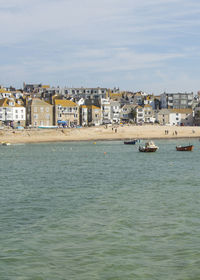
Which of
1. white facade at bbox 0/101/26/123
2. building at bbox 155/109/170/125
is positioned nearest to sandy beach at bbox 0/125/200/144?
white facade at bbox 0/101/26/123

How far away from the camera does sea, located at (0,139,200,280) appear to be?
16.4 meters

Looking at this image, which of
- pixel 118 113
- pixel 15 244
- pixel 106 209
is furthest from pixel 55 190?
pixel 118 113

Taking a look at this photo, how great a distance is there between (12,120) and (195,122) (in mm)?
73557

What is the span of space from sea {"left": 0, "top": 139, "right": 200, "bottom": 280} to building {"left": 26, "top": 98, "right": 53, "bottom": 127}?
111 m

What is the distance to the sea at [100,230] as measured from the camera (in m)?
16.4

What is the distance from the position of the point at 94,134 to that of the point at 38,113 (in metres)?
30.2

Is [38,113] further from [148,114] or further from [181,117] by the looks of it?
[181,117]

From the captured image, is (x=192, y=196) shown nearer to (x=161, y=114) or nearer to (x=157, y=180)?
(x=157, y=180)

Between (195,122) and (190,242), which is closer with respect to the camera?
(190,242)

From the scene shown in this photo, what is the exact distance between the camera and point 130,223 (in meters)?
22.5

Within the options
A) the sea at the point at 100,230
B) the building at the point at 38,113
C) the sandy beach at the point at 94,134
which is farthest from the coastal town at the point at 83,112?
the sea at the point at 100,230

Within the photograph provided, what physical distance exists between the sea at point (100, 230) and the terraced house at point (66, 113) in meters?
117

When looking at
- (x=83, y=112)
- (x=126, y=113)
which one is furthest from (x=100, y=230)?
(x=126, y=113)

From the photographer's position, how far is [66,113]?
15925 centimetres
